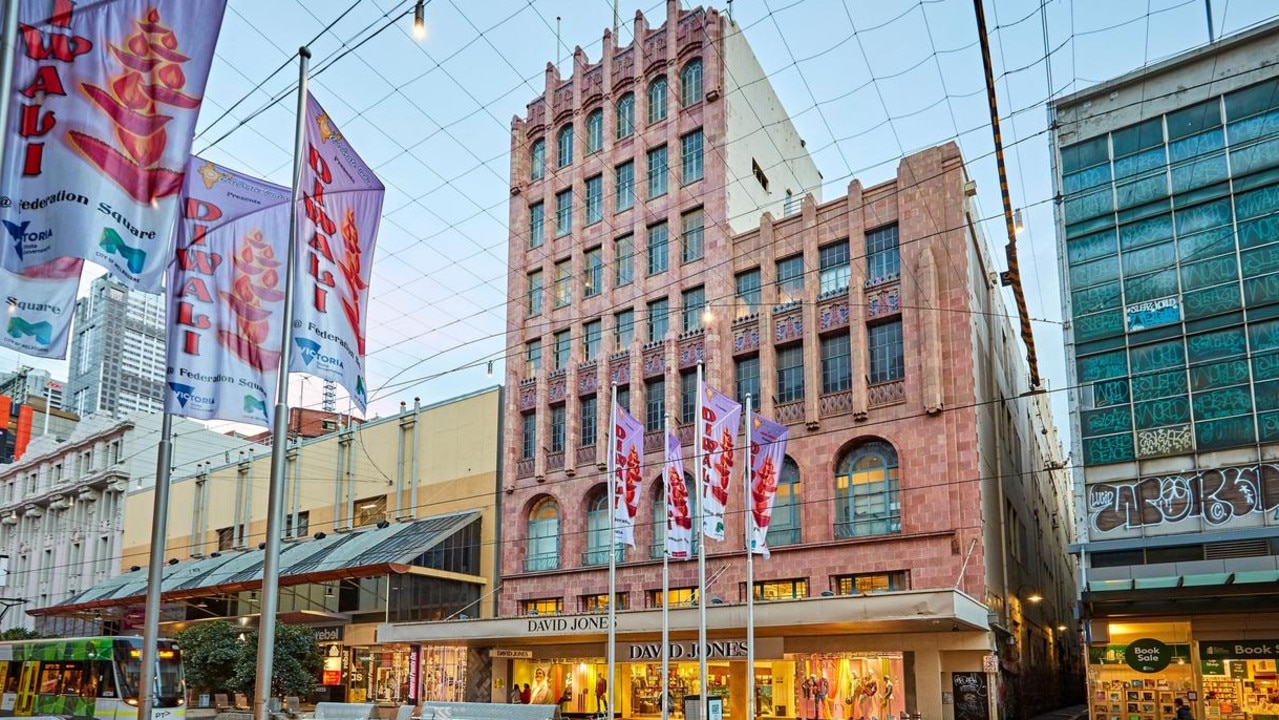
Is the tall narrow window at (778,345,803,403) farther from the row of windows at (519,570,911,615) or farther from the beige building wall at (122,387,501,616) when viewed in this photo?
the beige building wall at (122,387,501,616)

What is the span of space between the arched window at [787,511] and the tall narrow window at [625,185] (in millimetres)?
14569

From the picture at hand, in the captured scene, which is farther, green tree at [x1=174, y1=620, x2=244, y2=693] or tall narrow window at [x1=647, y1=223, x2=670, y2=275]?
tall narrow window at [x1=647, y1=223, x2=670, y2=275]

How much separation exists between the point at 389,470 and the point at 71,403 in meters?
111

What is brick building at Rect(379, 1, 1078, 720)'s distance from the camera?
1337 inches

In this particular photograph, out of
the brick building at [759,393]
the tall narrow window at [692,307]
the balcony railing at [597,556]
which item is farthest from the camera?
the balcony railing at [597,556]

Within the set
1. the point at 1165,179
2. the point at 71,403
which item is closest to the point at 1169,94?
Answer: the point at 1165,179

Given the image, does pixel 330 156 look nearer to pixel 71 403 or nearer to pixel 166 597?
pixel 166 597

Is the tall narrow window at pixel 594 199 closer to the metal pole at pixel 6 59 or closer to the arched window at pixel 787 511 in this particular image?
the arched window at pixel 787 511

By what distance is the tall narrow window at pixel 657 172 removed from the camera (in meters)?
45.4

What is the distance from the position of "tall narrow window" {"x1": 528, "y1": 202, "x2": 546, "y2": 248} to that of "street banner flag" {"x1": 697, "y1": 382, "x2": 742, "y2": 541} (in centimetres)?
2209

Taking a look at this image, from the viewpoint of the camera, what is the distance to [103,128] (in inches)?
435

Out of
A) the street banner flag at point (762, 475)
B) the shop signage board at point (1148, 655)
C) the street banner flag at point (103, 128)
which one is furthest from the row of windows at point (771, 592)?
the street banner flag at point (103, 128)

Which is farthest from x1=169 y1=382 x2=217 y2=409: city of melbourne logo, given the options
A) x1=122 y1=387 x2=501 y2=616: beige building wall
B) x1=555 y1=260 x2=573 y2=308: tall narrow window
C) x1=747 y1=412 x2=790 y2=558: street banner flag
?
x1=122 y1=387 x2=501 y2=616: beige building wall

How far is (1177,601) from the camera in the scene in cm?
3069
